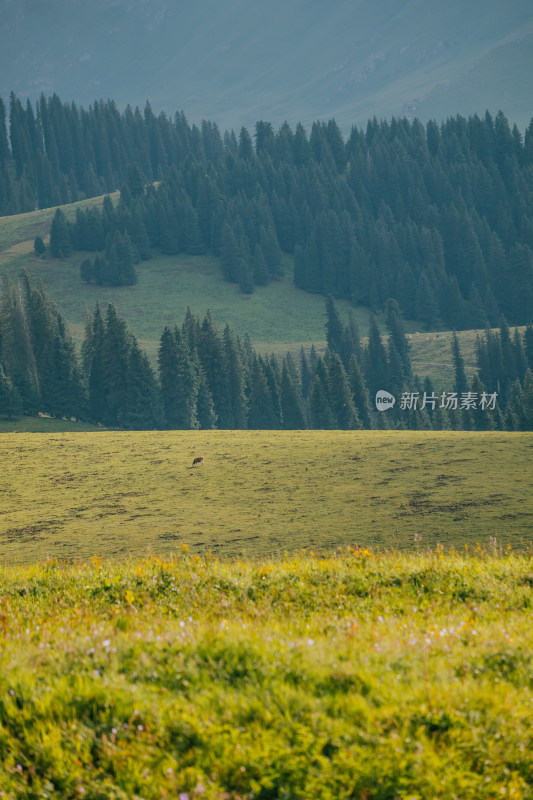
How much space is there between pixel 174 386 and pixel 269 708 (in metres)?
114

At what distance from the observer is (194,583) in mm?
13445

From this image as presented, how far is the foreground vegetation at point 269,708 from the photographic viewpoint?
7.04 metres

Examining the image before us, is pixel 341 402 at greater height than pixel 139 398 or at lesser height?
lesser

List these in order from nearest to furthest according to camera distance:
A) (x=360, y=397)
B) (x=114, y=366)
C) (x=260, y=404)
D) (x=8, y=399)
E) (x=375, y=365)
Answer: (x=8, y=399), (x=114, y=366), (x=260, y=404), (x=360, y=397), (x=375, y=365)

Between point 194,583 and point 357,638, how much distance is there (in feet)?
15.1

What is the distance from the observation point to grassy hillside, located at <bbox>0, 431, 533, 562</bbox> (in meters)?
39.2

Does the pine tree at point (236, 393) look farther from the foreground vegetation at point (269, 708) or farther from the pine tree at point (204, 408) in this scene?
the foreground vegetation at point (269, 708)

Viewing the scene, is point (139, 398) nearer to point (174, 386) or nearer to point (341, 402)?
point (174, 386)

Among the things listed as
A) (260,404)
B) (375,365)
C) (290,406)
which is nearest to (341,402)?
(290,406)

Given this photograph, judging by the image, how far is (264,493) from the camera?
49500 millimetres

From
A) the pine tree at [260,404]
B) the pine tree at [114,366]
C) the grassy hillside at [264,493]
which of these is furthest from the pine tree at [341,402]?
the grassy hillside at [264,493]

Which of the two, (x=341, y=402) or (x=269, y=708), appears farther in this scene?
(x=341, y=402)

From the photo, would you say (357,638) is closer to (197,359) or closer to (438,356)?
(197,359)

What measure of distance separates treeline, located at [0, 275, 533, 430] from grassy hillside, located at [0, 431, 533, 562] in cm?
4945
